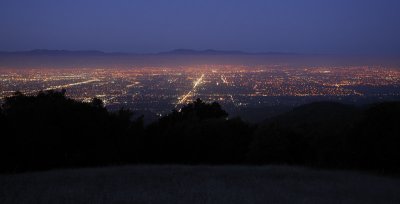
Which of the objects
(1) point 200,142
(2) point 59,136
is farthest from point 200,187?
(1) point 200,142

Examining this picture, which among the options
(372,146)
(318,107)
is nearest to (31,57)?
(318,107)

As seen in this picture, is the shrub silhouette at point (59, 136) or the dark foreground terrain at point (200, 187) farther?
the shrub silhouette at point (59, 136)

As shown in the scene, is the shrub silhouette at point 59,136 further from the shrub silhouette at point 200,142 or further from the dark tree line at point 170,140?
the shrub silhouette at point 200,142

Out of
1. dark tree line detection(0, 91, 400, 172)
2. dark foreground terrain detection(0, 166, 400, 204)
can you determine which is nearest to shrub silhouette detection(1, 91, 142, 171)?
dark tree line detection(0, 91, 400, 172)

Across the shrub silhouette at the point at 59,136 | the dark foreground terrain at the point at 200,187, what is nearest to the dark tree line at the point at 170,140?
the shrub silhouette at the point at 59,136

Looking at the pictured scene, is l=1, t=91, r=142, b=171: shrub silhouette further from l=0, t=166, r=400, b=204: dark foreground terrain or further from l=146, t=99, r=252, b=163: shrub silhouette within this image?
l=0, t=166, r=400, b=204: dark foreground terrain

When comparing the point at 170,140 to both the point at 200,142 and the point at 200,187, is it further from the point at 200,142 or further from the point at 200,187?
the point at 200,187

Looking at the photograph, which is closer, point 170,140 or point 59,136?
point 59,136

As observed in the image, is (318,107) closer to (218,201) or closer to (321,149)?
(321,149)
